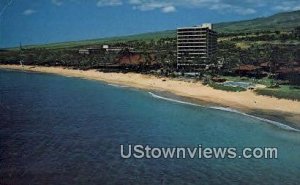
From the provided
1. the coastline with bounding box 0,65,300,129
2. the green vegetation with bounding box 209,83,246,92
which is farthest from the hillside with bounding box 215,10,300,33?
the coastline with bounding box 0,65,300,129

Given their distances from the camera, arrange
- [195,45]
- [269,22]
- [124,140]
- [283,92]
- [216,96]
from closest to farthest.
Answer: [124,140], [283,92], [216,96], [269,22], [195,45]

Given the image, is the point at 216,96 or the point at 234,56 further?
the point at 234,56

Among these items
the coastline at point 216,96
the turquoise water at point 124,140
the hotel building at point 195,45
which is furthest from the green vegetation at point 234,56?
the turquoise water at point 124,140

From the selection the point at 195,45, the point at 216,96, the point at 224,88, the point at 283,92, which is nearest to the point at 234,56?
the point at 195,45

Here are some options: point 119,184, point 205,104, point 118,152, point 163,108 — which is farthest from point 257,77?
point 119,184

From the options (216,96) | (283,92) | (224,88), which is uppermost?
(283,92)

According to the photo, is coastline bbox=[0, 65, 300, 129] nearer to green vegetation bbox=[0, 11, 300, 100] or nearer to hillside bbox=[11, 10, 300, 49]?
green vegetation bbox=[0, 11, 300, 100]

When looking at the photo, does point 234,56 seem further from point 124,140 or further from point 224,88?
point 124,140
